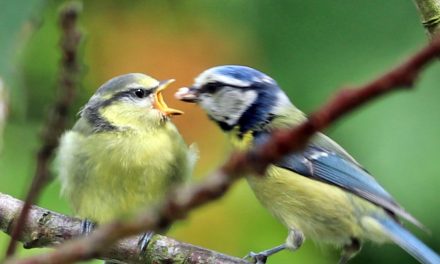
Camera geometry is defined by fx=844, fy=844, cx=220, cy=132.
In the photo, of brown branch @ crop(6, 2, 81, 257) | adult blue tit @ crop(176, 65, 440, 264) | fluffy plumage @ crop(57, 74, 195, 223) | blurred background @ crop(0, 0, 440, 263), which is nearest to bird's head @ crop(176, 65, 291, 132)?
adult blue tit @ crop(176, 65, 440, 264)

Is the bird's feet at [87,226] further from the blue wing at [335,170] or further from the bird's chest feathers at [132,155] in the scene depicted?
the blue wing at [335,170]

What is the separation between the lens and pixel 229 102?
2070 millimetres

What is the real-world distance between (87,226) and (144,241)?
0.24 meters

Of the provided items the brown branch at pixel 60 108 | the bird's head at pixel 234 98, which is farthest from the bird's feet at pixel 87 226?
the brown branch at pixel 60 108

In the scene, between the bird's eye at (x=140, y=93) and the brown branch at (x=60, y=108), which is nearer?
the brown branch at (x=60, y=108)

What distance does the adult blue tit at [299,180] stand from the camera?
77.6 inches

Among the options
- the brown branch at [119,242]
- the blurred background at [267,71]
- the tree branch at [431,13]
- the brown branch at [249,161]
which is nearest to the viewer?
the brown branch at [249,161]

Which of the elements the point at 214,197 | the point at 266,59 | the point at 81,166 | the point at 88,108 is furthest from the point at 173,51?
the point at 214,197

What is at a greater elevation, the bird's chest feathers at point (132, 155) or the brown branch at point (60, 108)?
the brown branch at point (60, 108)

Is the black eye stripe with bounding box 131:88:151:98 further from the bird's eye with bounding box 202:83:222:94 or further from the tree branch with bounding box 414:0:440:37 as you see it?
the tree branch with bounding box 414:0:440:37

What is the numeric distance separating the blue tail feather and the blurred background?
160 mm

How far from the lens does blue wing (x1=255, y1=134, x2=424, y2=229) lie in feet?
6.52

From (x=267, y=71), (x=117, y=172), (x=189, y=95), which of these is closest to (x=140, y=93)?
(x=189, y=95)

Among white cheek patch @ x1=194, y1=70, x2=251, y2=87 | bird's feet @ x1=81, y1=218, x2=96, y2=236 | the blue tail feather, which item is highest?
white cheek patch @ x1=194, y1=70, x2=251, y2=87
